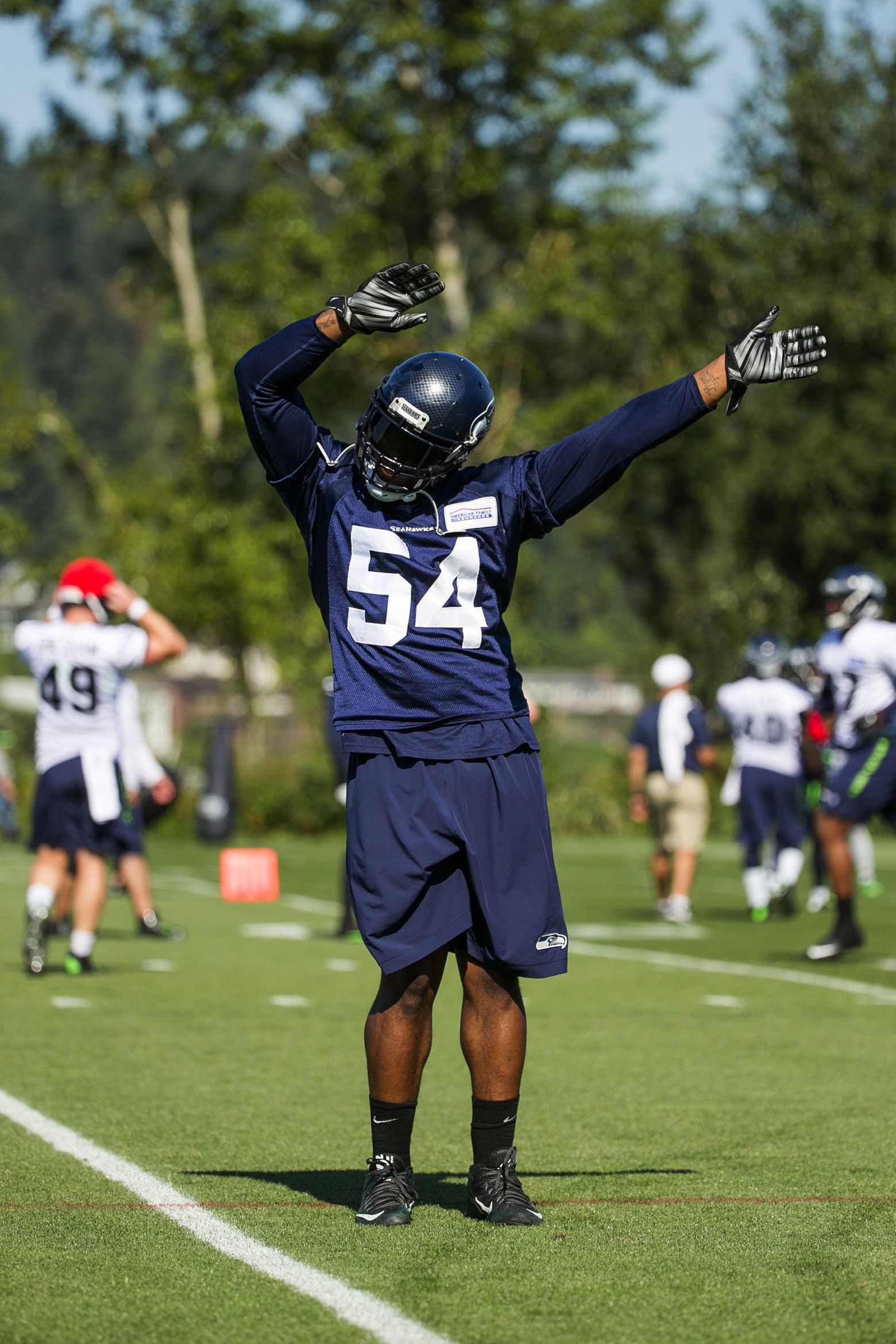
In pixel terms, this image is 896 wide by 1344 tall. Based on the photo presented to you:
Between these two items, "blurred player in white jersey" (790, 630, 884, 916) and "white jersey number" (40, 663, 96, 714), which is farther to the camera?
"blurred player in white jersey" (790, 630, 884, 916)

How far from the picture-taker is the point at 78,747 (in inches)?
438

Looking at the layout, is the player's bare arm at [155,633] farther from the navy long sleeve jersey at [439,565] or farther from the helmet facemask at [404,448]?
the helmet facemask at [404,448]

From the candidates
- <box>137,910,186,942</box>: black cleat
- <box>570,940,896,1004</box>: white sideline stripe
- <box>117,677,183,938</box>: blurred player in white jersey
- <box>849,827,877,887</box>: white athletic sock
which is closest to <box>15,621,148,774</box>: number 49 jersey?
<box>117,677,183,938</box>: blurred player in white jersey

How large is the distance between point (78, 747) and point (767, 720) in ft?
22.2

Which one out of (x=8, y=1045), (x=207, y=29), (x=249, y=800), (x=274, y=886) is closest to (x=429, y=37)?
(x=207, y=29)

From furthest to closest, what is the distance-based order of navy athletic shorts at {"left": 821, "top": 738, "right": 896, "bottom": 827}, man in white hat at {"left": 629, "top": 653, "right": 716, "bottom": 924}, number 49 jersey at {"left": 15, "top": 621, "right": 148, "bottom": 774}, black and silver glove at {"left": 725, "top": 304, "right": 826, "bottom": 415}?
man in white hat at {"left": 629, "top": 653, "right": 716, "bottom": 924}
navy athletic shorts at {"left": 821, "top": 738, "right": 896, "bottom": 827}
number 49 jersey at {"left": 15, "top": 621, "right": 148, "bottom": 774}
black and silver glove at {"left": 725, "top": 304, "right": 826, "bottom": 415}

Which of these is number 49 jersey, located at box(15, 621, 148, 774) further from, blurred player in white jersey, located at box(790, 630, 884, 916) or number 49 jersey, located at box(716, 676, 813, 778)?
number 49 jersey, located at box(716, 676, 813, 778)

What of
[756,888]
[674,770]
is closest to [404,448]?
[756,888]

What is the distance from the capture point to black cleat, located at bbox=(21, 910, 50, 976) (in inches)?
427

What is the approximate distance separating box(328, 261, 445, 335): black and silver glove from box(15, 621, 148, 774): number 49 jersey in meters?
5.77

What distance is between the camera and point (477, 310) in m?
40.6

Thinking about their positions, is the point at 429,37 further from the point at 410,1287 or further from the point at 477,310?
the point at 410,1287

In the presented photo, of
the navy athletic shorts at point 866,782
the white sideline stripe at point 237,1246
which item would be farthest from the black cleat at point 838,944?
the white sideline stripe at point 237,1246

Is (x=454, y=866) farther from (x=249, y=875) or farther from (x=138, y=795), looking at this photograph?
(x=249, y=875)
